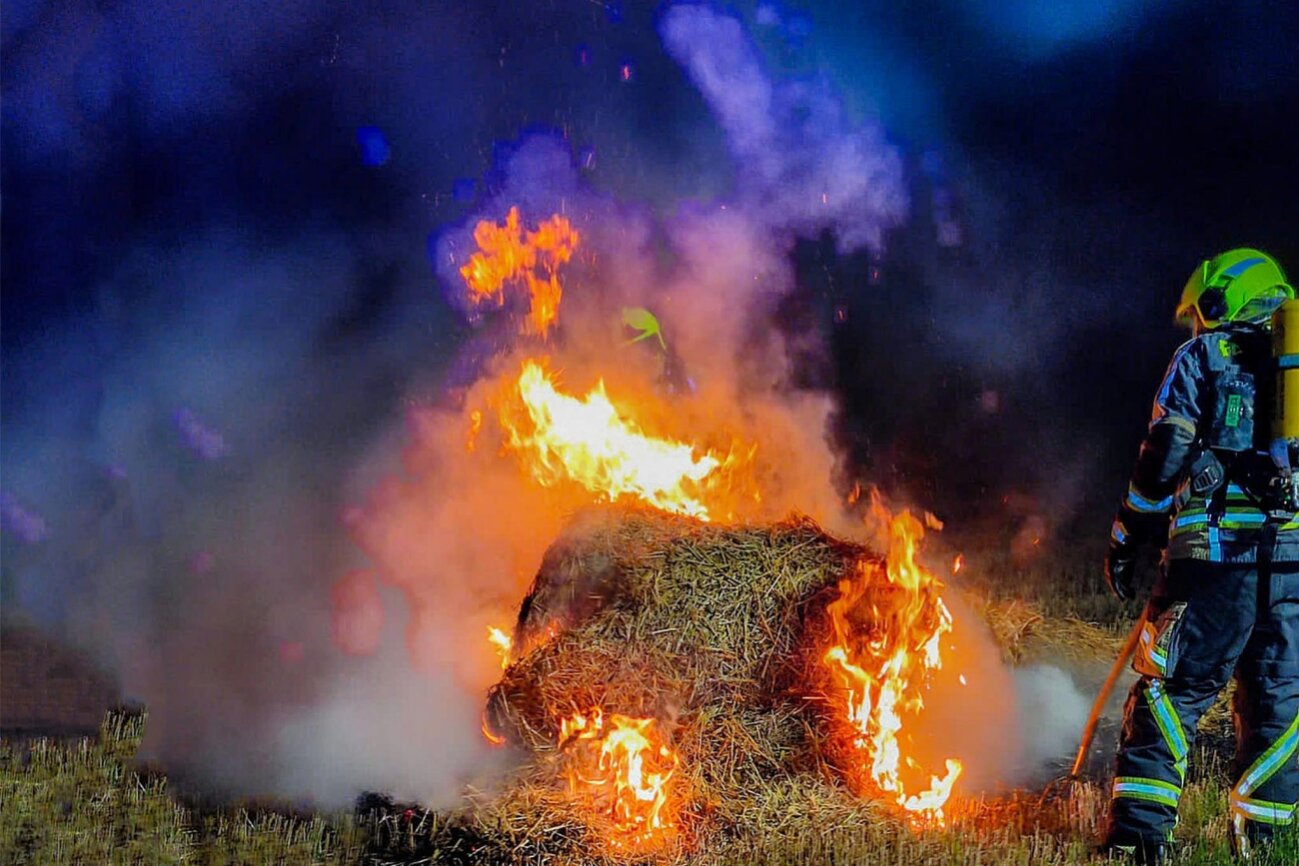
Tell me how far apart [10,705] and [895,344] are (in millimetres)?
8704

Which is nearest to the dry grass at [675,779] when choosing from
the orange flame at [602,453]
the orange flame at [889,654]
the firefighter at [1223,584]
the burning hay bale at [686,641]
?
the burning hay bale at [686,641]

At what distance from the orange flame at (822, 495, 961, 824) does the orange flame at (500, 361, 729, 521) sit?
3.98 feet

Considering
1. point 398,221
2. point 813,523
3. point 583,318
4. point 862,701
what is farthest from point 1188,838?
point 398,221

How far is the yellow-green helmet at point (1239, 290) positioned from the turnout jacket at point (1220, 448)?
0.23ft

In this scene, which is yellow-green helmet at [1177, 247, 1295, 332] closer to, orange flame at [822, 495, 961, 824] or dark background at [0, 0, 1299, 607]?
orange flame at [822, 495, 961, 824]

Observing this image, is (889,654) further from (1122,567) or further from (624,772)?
(624,772)

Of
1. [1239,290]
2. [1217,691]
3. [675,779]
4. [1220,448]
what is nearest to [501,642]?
[675,779]

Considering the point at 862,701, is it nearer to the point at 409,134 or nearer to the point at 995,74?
the point at 409,134

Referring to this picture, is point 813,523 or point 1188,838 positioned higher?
point 813,523

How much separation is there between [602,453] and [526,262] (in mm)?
3344

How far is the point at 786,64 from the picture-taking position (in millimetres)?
10875

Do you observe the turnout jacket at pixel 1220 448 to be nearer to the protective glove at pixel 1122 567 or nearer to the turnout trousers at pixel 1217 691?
the turnout trousers at pixel 1217 691

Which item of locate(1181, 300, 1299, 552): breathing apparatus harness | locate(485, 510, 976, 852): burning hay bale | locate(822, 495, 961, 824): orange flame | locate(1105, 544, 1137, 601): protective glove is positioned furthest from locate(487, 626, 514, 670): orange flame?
locate(1181, 300, 1299, 552): breathing apparatus harness

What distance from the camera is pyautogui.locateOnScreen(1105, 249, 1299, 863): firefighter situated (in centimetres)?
479
